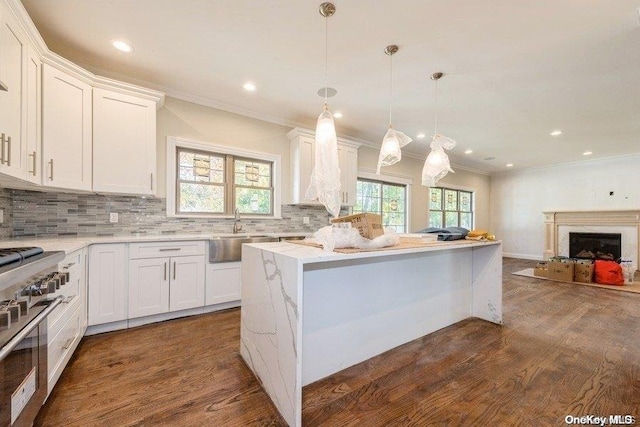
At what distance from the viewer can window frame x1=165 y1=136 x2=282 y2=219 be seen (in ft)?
10.5

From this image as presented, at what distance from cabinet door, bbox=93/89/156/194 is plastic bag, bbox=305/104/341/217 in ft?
6.53

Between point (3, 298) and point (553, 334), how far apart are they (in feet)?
12.5

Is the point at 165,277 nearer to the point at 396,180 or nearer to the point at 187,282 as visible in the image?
the point at 187,282

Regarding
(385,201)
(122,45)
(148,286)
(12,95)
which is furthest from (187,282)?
(385,201)

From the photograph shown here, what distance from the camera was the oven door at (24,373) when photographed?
3.26 ft

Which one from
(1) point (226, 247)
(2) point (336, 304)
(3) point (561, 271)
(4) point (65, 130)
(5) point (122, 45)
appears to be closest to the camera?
(2) point (336, 304)

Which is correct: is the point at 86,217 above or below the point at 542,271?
above

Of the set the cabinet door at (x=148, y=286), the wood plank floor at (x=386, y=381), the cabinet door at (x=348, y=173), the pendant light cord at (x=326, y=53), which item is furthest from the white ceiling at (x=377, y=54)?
the wood plank floor at (x=386, y=381)

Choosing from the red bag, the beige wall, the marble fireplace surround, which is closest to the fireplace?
the marble fireplace surround

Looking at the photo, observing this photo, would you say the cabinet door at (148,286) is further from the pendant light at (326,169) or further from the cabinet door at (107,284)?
the pendant light at (326,169)

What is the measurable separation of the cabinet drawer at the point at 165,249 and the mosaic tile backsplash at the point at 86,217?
0.55 metres

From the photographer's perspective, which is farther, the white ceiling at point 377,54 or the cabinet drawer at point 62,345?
the white ceiling at point 377,54

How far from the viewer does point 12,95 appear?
5.66 feet

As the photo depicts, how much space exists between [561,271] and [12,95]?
7179 millimetres
